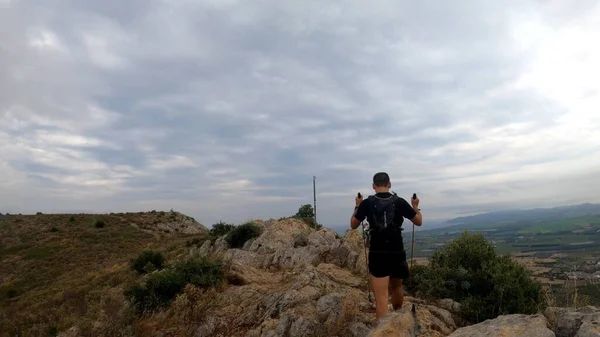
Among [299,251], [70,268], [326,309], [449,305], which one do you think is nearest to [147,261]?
[299,251]

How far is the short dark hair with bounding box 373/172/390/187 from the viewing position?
25.2 feet

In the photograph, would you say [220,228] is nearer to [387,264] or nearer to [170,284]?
[170,284]

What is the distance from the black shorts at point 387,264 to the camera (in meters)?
7.38

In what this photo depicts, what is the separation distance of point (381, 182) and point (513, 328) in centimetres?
347

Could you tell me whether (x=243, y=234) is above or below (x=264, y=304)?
above

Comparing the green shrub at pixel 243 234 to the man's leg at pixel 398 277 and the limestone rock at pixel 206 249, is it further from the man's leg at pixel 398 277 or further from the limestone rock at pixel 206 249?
the man's leg at pixel 398 277

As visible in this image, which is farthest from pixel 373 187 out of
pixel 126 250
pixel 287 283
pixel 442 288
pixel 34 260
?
pixel 34 260

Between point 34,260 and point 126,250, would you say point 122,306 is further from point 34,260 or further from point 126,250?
point 34,260

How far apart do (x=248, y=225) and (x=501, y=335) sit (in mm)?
15567

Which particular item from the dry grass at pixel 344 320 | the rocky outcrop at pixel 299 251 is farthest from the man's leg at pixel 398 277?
the rocky outcrop at pixel 299 251

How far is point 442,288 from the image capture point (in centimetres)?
1016

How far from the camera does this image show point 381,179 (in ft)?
25.2

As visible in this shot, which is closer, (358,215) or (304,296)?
(358,215)

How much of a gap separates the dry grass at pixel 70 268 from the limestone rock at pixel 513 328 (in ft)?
30.0
